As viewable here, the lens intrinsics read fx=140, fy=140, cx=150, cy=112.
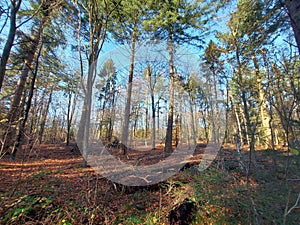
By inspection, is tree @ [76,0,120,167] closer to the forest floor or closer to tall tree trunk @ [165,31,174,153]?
the forest floor

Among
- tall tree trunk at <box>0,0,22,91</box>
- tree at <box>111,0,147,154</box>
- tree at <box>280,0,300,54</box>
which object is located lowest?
tree at <box>280,0,300,54</box>

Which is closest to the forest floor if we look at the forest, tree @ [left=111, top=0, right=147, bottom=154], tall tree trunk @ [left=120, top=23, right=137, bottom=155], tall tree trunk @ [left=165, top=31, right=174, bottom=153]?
the forest

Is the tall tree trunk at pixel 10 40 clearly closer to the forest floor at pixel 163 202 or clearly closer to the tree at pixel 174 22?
the forest floor at pixel 163 202

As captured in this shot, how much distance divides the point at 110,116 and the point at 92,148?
508 cm

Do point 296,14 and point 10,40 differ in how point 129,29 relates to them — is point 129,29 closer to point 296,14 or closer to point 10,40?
point 10,40

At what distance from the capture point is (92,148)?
5164mm

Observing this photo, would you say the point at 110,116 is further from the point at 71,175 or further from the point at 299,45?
the point at 299,45

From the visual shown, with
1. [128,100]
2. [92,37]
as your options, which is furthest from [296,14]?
[128,100]

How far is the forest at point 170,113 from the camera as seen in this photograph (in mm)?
1722

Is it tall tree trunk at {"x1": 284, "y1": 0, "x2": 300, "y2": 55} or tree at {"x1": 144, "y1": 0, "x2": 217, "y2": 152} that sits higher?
tree at {"x1": 144, "y1": 0, "x2": 217, "y2": 152}

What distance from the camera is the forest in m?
1.72

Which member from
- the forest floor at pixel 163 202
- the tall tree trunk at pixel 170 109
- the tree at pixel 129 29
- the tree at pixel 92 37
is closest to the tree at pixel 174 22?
the tall tree trunk at pixel 170 109

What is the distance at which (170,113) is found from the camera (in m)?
6.98

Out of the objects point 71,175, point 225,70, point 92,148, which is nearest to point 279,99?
point 225,70
